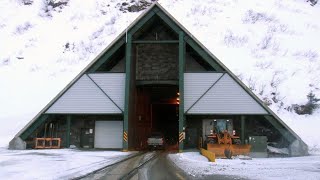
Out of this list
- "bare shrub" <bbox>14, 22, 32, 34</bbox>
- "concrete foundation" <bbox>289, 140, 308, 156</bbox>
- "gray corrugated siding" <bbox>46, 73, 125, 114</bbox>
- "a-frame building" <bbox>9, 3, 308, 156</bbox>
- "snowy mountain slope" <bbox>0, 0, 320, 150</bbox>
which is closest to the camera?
"concrete foundation" <bbox>289, 140, 308, 156</bbox>

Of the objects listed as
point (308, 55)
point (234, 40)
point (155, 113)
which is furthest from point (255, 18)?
point (155, 113)

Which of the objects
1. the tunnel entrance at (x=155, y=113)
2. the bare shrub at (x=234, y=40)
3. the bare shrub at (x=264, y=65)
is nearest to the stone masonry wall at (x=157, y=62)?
the tunnel entrance at (x=155, y=113)

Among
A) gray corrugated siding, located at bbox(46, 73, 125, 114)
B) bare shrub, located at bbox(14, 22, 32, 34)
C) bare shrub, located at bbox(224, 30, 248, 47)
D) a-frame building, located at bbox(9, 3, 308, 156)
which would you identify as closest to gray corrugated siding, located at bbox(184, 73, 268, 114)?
a-frame building, located at bbox(9, 3, 308, 156)

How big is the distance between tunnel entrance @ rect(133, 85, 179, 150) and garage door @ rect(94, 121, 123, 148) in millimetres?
1515

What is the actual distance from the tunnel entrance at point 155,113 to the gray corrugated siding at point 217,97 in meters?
6.53

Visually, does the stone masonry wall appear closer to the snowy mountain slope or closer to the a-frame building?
the a-frame building

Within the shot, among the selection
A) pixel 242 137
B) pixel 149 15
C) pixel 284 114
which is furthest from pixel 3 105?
pixel 284 114

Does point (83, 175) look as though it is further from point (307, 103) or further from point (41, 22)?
point (41, 22)

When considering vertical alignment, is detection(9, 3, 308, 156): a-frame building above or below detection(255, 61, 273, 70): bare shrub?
below

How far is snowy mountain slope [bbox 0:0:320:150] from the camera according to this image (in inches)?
1831

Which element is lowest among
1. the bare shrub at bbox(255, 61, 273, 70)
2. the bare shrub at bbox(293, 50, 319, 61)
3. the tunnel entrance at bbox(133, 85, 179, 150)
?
the tunnel entrance at bbox(133, 85, 179, 150)

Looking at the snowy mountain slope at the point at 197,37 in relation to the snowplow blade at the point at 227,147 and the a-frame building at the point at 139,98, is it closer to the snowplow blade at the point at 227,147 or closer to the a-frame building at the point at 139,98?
the a-frame building at the point at 139,98

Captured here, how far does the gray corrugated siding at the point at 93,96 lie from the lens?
123 ft

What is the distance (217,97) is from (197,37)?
28.8 meters
